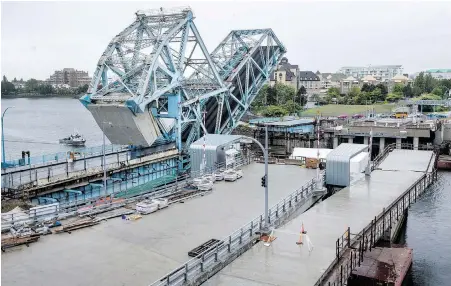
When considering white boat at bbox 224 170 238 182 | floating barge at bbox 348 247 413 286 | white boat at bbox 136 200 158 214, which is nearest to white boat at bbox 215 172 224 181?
white boat at bbox 224 170 238 182

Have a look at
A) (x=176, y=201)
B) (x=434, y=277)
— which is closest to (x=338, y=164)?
(x=434, y=277)

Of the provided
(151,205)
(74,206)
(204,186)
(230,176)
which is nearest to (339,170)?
(230,176)

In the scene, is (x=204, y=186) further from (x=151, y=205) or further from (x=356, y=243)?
(x=356, y=243)

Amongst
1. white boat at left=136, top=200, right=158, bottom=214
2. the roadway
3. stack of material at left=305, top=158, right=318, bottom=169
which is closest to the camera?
the roadway

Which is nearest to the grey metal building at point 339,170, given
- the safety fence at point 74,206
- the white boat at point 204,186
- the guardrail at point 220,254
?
the guardrail at point 220,254

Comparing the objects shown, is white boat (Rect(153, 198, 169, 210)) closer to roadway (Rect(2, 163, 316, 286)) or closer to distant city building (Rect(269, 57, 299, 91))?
roadway (Rect(2, 163, 316, 286))
